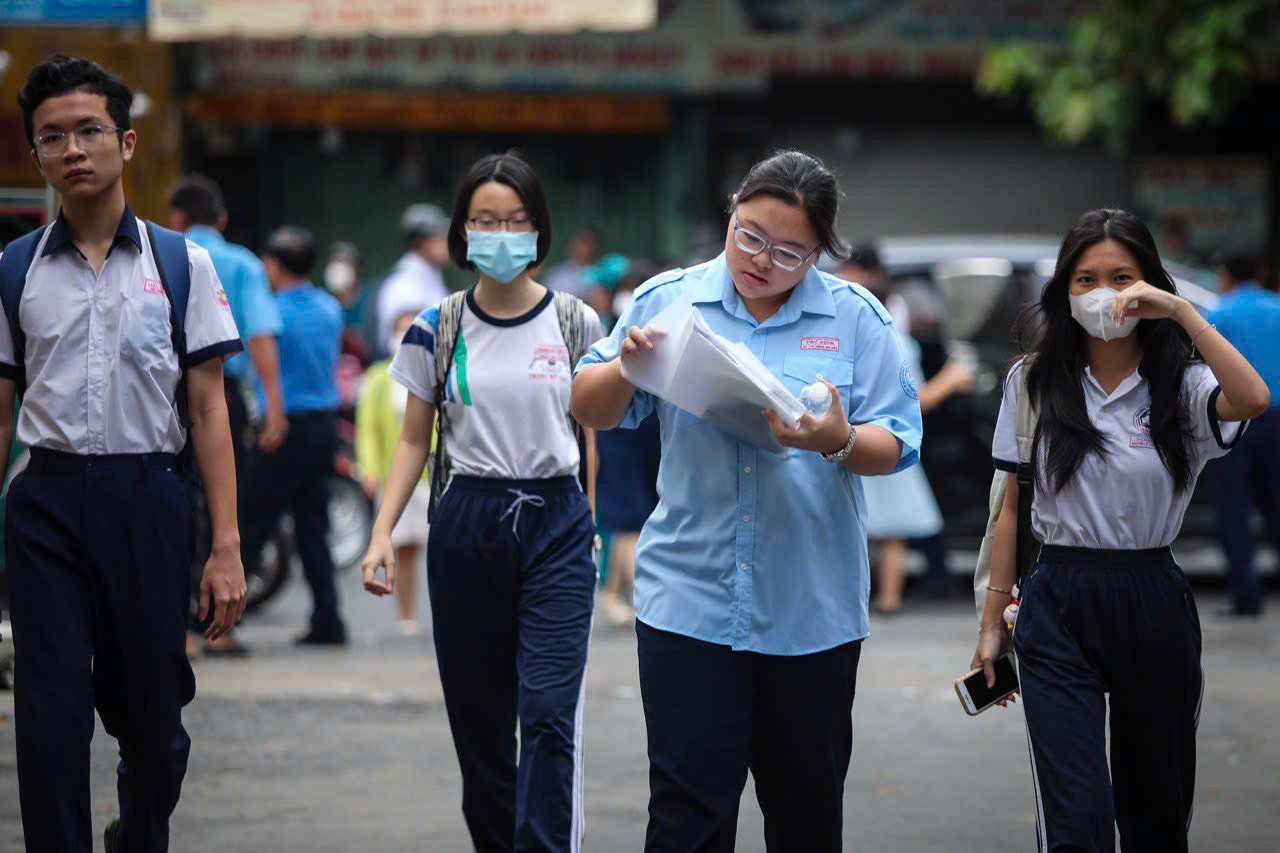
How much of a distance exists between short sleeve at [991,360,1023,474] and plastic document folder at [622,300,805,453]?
0.89m

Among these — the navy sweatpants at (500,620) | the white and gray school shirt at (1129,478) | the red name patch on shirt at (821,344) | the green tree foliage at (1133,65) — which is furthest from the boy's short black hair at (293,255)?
the green tree foliage at (1133,65)

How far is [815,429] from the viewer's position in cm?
391

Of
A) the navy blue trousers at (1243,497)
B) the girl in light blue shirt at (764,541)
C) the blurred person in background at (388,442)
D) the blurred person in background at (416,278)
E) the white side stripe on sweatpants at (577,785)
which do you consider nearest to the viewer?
the girl in light blue shirt at (764,541)

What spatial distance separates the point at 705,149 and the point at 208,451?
14105 millimetres

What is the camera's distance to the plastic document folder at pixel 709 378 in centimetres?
392

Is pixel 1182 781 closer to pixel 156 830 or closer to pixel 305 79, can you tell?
pixel 156 830

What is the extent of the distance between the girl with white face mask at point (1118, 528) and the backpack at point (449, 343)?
1407 millimetres

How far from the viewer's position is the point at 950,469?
37.4 ft

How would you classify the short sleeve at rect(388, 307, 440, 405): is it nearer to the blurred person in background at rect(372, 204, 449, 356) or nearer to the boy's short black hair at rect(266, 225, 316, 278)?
the boy's short black hair at rect(266, 225, 316, 278)

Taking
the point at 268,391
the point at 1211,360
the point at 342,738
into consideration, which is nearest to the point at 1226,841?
the point at 1211,360

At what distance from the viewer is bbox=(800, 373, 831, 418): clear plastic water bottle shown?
12.9 feet

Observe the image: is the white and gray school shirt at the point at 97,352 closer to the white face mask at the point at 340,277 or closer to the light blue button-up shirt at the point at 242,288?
the light blue button-up shirt at the point at 242,288

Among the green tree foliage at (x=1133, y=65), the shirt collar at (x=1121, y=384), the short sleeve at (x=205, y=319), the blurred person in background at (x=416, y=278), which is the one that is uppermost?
the green tree foliage at (x=1133, y=65)

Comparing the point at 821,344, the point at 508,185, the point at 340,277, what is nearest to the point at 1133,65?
the point at 340,277
